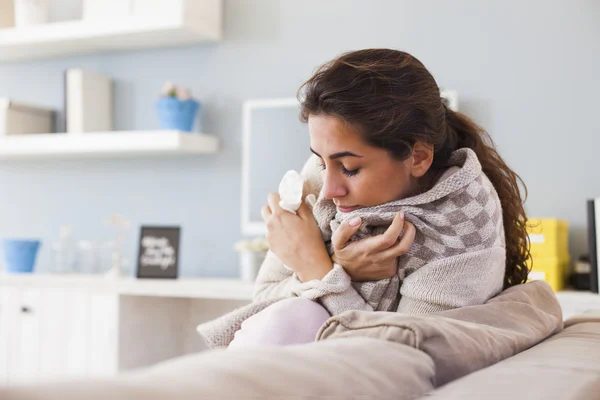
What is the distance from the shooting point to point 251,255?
10.2 ft

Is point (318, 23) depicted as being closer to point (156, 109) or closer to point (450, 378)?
point (156, 109)

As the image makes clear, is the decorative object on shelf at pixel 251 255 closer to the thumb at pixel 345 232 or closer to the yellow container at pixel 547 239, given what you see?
the yellow container at pixel 547 239

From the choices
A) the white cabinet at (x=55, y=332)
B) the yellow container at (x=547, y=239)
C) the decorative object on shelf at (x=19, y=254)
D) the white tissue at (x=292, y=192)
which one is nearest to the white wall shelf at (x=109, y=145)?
the decorative object on shelf at (x=19, y=254)

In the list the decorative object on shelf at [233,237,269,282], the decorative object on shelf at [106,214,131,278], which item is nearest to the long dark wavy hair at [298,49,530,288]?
the decorative object on shelf at [233,237,269,282]

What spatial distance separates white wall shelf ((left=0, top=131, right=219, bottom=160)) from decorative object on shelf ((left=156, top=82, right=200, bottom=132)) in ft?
0.27

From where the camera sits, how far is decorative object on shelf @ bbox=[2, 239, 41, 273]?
3451 mm

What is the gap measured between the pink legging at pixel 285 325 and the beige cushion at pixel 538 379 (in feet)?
1.18

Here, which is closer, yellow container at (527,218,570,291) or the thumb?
the thumb

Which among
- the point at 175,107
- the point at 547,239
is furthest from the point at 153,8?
the point at 547,239

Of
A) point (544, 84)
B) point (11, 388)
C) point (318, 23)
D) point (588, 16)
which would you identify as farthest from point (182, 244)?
point (11, 388)

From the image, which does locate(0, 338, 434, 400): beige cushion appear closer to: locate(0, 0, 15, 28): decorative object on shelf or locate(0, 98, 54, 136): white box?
locate(0, 98, 54, 136): white box

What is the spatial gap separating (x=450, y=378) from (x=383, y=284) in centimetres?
58

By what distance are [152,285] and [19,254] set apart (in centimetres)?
86

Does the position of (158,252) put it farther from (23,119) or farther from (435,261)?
(435,261)
